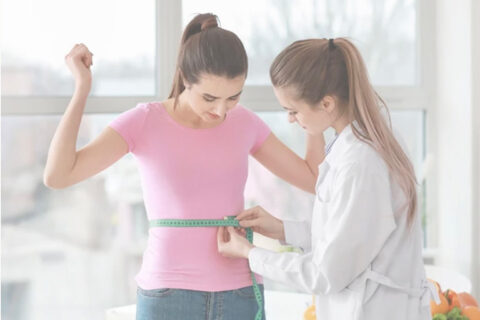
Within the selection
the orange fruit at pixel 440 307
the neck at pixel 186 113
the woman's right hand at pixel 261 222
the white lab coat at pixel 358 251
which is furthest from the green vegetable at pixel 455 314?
the neck at pixel 186 113

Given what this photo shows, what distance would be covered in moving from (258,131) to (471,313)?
92 cm

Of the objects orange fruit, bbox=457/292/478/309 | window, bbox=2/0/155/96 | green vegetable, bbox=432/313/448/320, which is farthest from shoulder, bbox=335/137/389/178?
window, bbox=2/0/155/96

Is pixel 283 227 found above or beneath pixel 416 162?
beneath

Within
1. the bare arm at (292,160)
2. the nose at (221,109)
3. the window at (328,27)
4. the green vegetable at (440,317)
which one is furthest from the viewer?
the window at (328,27)

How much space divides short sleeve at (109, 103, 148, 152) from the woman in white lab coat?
1.05ft

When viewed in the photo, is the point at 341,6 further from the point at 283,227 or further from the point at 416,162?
the point at 283,227

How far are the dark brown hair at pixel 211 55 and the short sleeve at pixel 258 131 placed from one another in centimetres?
22

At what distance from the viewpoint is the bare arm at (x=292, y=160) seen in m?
1.90

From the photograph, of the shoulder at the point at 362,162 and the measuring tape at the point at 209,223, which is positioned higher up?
the shoulder at the point at 362,162

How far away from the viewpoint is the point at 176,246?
1.69 m

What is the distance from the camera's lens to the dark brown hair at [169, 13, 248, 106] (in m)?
1.59

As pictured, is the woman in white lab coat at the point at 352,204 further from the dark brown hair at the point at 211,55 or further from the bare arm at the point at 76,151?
the bare arm at the point at 76,151

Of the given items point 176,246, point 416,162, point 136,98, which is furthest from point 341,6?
point 176,246

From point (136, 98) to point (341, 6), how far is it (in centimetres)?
96
